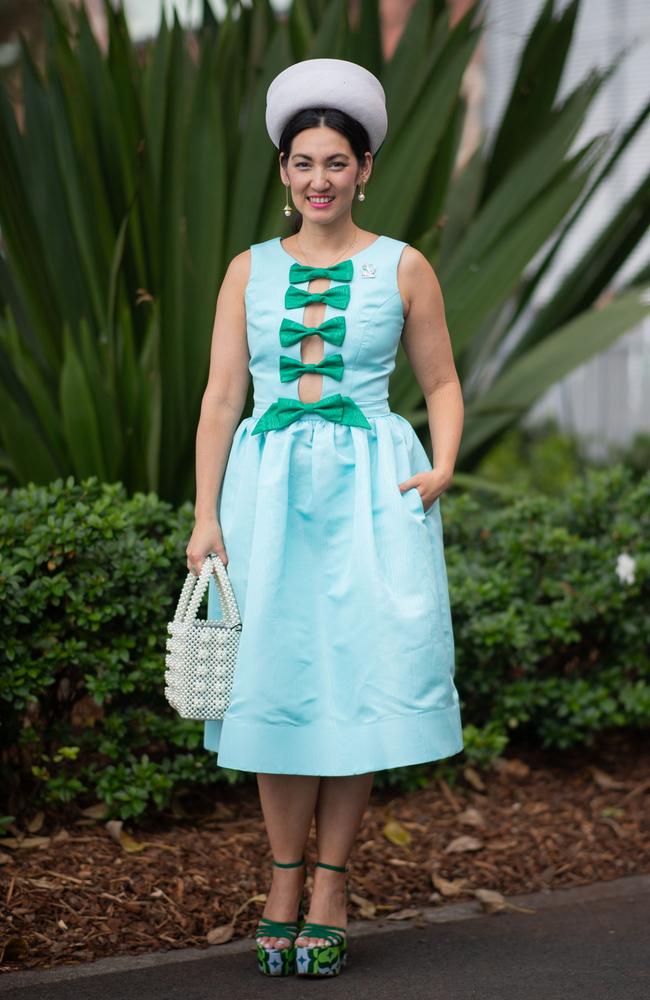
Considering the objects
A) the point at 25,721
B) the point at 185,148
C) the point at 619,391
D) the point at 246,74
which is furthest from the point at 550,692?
the point at 619,391

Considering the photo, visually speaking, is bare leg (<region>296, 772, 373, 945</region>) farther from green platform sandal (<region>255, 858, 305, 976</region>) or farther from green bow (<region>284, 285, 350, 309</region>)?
green bow (<region>284, 285, 350, 309</region>)

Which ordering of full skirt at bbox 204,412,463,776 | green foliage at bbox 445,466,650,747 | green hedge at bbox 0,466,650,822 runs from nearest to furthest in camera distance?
full skirt at bbox 204,412,463,776, green hedge at bbox 0,466,650,822, green foliage at bbox 445,466,650,747

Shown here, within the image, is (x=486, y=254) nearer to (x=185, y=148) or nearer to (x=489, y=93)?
(x=185, y=148)

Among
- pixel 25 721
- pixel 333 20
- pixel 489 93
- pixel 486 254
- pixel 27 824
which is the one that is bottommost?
pixel 27 824

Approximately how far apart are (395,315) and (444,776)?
1.74 metres

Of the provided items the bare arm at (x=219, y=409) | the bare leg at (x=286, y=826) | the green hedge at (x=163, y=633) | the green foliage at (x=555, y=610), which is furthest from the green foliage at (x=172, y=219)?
the bare leg at (x=286, y=826)

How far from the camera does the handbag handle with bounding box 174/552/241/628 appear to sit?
273cm

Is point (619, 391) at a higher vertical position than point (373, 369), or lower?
higher

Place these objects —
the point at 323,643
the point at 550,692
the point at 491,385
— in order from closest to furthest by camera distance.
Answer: the point at 323,643 < the point at 550,692 < the point at 491,385

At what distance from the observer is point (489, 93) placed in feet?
34.6

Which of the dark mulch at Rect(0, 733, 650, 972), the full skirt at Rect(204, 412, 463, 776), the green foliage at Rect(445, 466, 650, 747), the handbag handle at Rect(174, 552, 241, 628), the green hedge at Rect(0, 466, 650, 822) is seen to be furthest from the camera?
the green foliage at Rect(445, 466, 650, 747)

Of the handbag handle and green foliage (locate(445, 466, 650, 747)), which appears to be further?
green foliage (locate(445, 466, 650, 747))

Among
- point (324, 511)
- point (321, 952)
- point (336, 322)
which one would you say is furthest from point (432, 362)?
point (321, 952)

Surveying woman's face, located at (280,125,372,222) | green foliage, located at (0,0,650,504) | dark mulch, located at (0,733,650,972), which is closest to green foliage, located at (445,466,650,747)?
dark mulch, located at (0,733,650,972)
